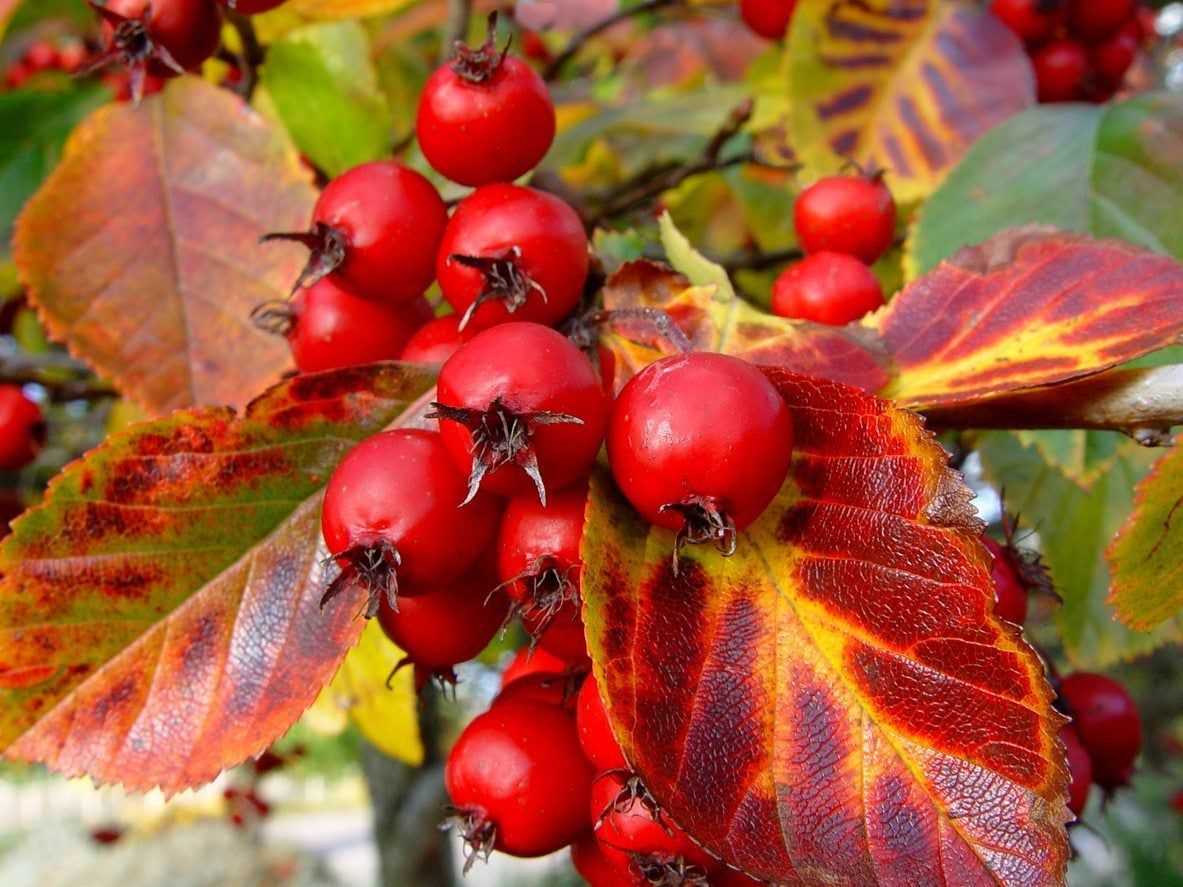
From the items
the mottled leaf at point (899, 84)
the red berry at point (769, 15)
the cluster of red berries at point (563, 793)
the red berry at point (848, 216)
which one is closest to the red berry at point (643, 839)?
the cluster of red berries at point (563, 793)

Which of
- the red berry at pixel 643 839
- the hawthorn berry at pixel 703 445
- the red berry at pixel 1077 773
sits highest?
the hawthorn berry at pixel 703 445

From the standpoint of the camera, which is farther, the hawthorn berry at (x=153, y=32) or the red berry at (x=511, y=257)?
the hawthorn berry at (x=153, y=32)

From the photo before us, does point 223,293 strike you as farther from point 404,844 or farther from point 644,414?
point 404,844

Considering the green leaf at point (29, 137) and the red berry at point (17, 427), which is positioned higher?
the green leaf at point (29, 137)

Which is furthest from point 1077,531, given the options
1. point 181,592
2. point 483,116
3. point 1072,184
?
point 181,592

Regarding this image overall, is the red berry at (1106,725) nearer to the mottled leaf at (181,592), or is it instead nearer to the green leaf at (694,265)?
the green leaf at (694,265)

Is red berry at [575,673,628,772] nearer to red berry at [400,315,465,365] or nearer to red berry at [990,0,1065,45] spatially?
red berry at [400,315,465,365]
